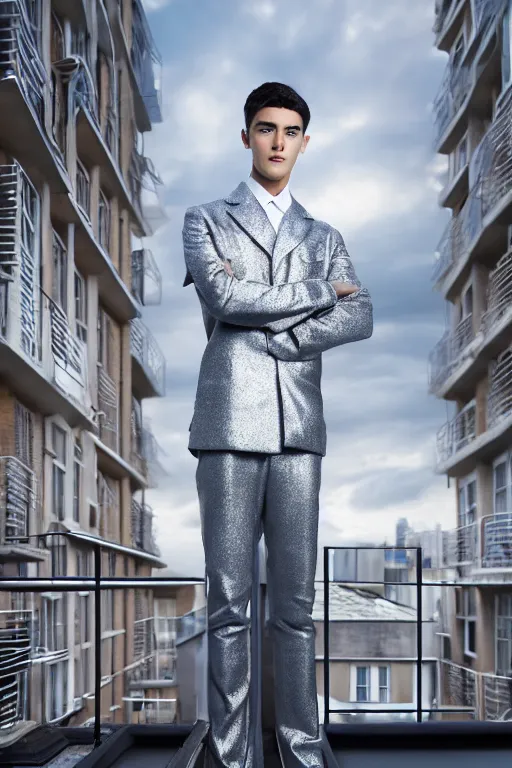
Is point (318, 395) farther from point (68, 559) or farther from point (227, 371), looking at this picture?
point (68, 559)

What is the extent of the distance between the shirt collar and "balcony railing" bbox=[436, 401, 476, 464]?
5841 millimetres

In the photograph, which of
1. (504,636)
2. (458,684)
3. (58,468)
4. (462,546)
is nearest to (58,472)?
(58,468)

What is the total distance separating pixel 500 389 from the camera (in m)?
6.28

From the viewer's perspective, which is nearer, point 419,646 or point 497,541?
point 419,646

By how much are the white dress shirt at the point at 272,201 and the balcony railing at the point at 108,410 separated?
317 centimetres

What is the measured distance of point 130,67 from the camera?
4.80 metres

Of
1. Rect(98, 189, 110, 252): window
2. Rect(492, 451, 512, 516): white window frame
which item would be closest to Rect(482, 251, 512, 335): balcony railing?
Rect(492, 451, 512, 516): white window frame

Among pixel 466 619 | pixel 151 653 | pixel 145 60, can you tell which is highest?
pixel 145 60

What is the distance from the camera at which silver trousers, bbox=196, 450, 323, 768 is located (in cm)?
133

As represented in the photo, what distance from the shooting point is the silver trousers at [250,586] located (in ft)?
4.37

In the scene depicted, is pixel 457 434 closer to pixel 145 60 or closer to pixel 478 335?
pixel 478 335

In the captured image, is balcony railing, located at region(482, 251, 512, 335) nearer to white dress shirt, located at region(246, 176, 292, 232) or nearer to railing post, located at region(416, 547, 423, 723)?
railing post, located at region(416, 547, 423, 723)

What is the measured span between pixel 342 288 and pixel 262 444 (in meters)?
0.25

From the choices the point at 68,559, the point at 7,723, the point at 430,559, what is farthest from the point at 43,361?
the point at 430,559
